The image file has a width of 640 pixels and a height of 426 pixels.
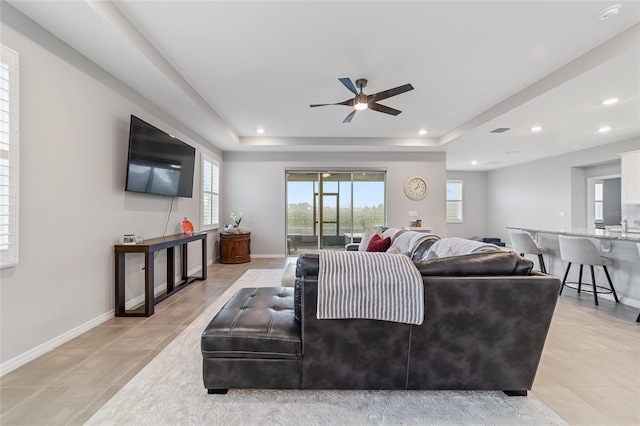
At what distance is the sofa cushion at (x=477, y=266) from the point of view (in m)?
1.60

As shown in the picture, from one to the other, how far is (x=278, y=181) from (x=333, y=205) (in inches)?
57.6

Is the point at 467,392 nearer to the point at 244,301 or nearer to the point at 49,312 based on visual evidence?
the point at 244,301

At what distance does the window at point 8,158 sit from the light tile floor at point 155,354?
828mm

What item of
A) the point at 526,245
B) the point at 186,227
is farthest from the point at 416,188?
the point at 186,227

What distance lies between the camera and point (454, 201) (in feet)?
31.1

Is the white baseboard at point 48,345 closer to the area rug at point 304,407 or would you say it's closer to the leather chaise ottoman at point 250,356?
the area rug at point 304,407

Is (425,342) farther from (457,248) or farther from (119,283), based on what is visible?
(119,283)

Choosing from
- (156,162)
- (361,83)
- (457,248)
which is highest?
(361,83)

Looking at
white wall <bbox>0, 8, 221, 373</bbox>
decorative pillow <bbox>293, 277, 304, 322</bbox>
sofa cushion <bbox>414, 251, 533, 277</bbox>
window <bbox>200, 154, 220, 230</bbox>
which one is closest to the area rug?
decorative pillow <bbox>293, 277, 304, 322</bbox>

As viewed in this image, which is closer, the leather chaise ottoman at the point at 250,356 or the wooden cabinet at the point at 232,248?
the leather chaise ottoman at the point at 250,356

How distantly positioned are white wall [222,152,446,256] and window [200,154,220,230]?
0.41m

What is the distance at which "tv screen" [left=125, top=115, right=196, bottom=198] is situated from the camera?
9.79ft

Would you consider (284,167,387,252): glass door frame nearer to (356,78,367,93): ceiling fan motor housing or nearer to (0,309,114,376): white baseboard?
(356,78,367,93): ceiling fan motor housing

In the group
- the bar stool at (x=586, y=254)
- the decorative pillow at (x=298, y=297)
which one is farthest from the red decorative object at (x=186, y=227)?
the bar stool at (x=586, y=254)
